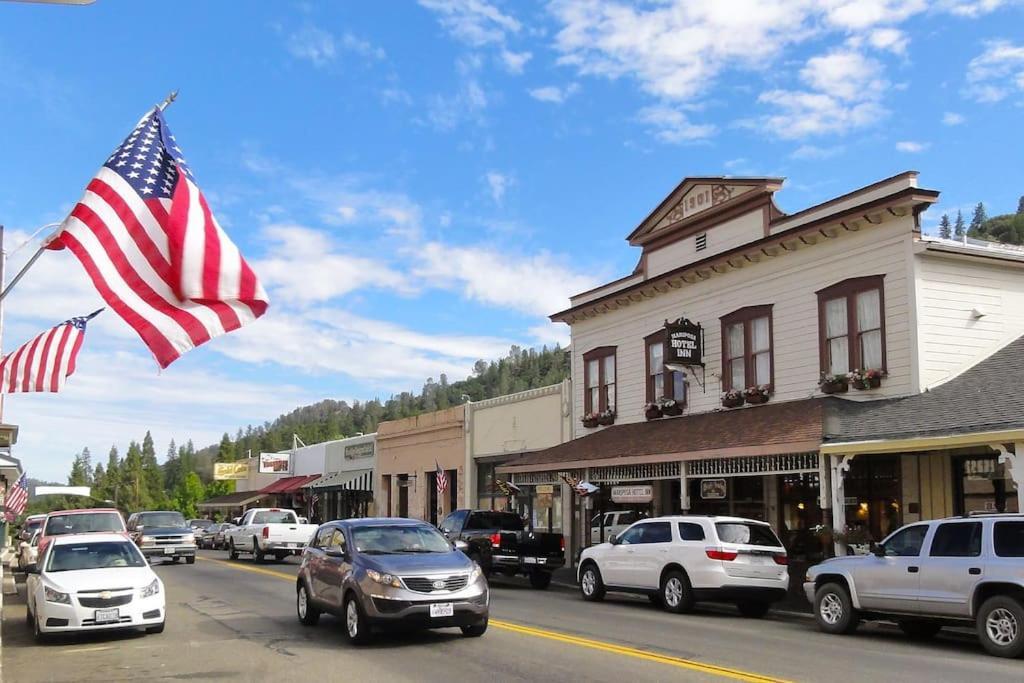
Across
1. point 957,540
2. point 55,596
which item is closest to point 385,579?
point 55,596

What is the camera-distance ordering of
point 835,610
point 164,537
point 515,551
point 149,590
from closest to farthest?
point 149,590 < point 835,610 < point 515,551 < point 164,537

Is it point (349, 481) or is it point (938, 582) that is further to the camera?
point (349, 481)

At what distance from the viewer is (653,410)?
27125 mm

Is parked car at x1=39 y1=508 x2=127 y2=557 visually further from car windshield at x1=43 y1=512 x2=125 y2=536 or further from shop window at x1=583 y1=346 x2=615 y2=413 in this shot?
shop window at x1=583 y1=346 x2=615 y2=413

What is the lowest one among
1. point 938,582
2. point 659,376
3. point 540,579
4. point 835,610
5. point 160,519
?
point 540,579

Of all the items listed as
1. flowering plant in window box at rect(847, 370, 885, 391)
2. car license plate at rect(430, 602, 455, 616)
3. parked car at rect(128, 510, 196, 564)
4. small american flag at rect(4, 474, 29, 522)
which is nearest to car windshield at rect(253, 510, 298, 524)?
parked car at rect(128, 510, 196, 564)

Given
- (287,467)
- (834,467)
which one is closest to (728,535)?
(834,467)

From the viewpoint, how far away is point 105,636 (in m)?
14.3

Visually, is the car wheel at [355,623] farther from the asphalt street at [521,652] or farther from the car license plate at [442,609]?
the car license plate at [442,609]

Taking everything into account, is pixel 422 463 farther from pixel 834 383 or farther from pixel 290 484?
pixel 834 383

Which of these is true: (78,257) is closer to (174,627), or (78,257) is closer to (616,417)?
(174,627)

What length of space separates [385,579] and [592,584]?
8456 millimetres

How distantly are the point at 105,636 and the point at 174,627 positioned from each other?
1094 mm

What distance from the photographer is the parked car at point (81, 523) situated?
2369 centimetres
